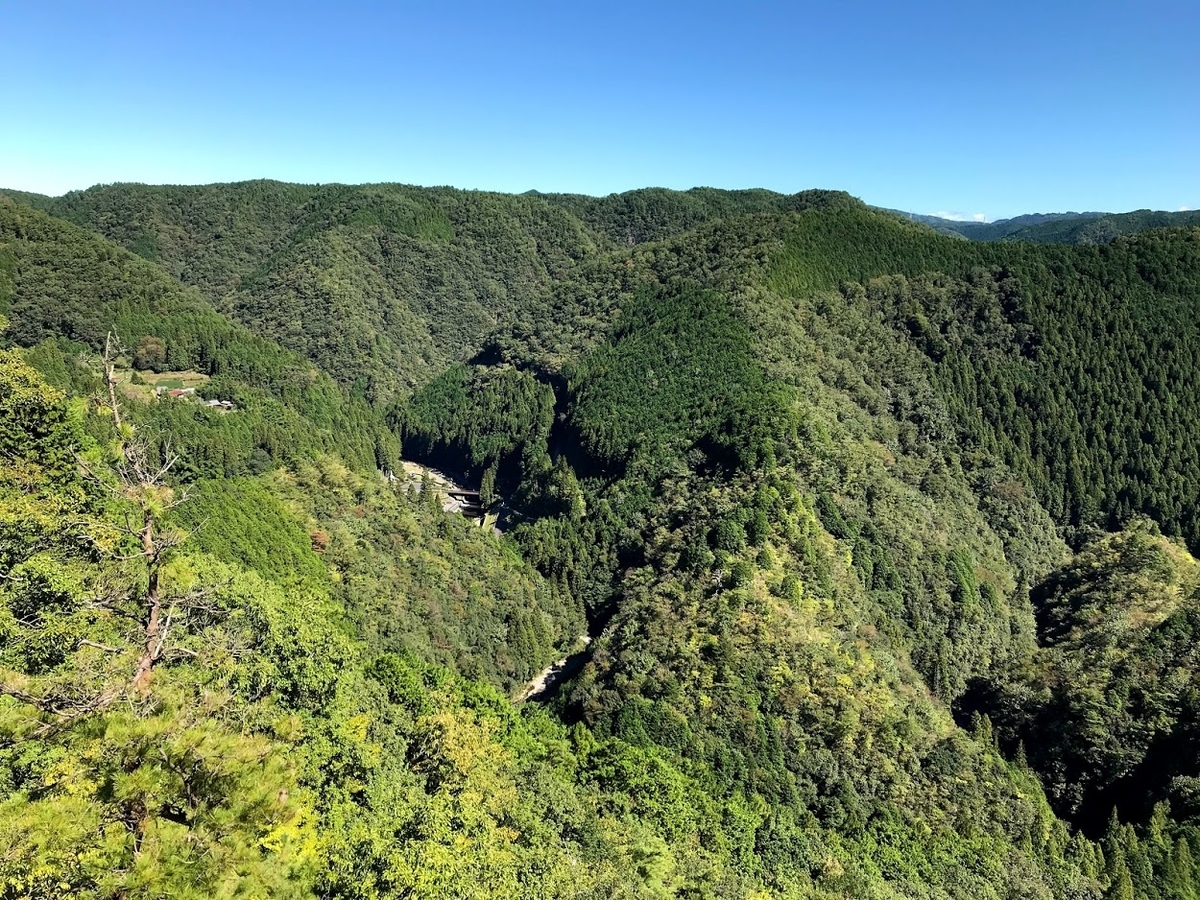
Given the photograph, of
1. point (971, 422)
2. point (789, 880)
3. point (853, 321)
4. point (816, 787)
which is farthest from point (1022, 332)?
point (789, 880)

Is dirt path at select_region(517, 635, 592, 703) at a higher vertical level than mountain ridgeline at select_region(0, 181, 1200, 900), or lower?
lower

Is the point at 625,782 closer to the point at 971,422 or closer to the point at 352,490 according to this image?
the point at 352,490

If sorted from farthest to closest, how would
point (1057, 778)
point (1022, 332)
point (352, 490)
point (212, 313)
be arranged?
point (1022, 332), point (212, 313), point (352, 490), point (1057, 778)

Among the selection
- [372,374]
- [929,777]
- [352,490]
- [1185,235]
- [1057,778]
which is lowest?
[1057,778]

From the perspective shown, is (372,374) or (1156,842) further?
(372,374)

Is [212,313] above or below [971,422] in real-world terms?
above
